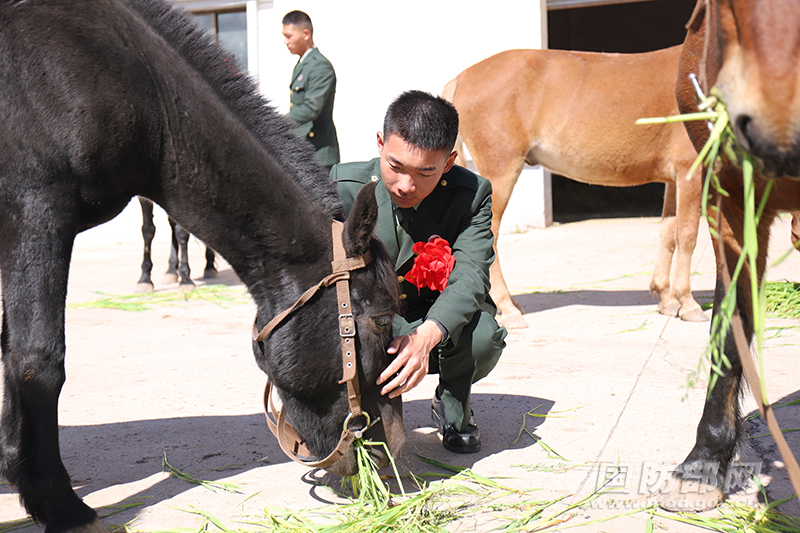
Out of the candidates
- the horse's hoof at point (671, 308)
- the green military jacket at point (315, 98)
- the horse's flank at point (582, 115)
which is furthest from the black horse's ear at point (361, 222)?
the green military jacket at point (315, 98)

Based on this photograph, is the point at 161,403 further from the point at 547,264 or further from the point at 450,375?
the point at 547,264

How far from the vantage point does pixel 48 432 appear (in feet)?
6.62

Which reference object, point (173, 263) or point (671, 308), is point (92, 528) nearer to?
point (671, 308)

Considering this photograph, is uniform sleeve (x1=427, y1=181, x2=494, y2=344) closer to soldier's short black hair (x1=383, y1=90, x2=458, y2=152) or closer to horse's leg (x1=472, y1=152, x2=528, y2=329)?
soldier's short black hair (x1=383, y1=90, x2=458, y2=152)

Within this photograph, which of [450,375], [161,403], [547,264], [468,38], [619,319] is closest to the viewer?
[450,375]

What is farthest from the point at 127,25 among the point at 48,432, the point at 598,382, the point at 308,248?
the point at 598,382

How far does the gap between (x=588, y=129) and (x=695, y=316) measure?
1.71m

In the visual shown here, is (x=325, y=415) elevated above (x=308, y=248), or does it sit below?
below

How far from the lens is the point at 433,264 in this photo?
2.52m

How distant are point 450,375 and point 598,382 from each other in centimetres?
117

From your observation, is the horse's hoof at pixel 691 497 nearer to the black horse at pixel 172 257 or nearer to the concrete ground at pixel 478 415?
the concrete ground at pixel 478 415

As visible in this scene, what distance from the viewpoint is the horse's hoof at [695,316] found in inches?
189

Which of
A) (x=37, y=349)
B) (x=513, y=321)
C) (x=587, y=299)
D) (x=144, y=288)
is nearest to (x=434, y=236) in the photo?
(x=37, y=349)

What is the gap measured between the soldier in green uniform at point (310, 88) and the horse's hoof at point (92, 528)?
4355mm
